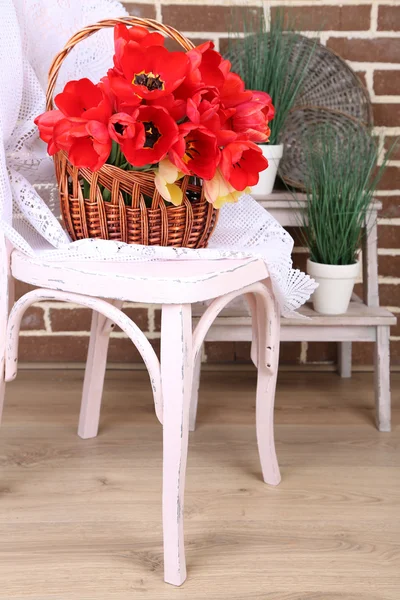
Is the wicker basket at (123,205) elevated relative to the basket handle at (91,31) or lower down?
lower down

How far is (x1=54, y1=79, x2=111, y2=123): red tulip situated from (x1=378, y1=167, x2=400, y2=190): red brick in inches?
40.5

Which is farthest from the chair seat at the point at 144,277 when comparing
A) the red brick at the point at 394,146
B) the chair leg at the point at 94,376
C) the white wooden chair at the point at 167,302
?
the red brick at the point at 394,146

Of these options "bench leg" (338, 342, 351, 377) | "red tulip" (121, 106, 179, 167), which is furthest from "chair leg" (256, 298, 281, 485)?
"bench leg" (338, 342, 351, 377)

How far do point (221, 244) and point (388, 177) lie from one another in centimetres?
79

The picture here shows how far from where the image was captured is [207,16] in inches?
69.6

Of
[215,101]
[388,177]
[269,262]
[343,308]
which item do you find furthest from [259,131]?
[388,177]

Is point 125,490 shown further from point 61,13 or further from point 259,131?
point 61,13

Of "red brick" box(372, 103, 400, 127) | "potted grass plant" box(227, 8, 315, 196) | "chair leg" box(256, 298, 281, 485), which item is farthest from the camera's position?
"red brick" box(372, 103, 400, 127)

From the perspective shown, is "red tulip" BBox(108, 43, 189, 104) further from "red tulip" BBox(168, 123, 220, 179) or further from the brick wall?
the brick wall

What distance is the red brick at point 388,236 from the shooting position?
1.89 m

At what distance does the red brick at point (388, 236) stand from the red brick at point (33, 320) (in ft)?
3.01

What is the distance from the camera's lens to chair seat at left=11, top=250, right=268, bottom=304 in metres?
0.98

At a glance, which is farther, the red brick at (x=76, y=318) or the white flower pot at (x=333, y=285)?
Answer: the red brick at (x=76, y=318)

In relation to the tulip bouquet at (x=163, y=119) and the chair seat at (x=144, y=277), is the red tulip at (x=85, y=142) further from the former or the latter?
the chair seat at (x=144, y=277)
